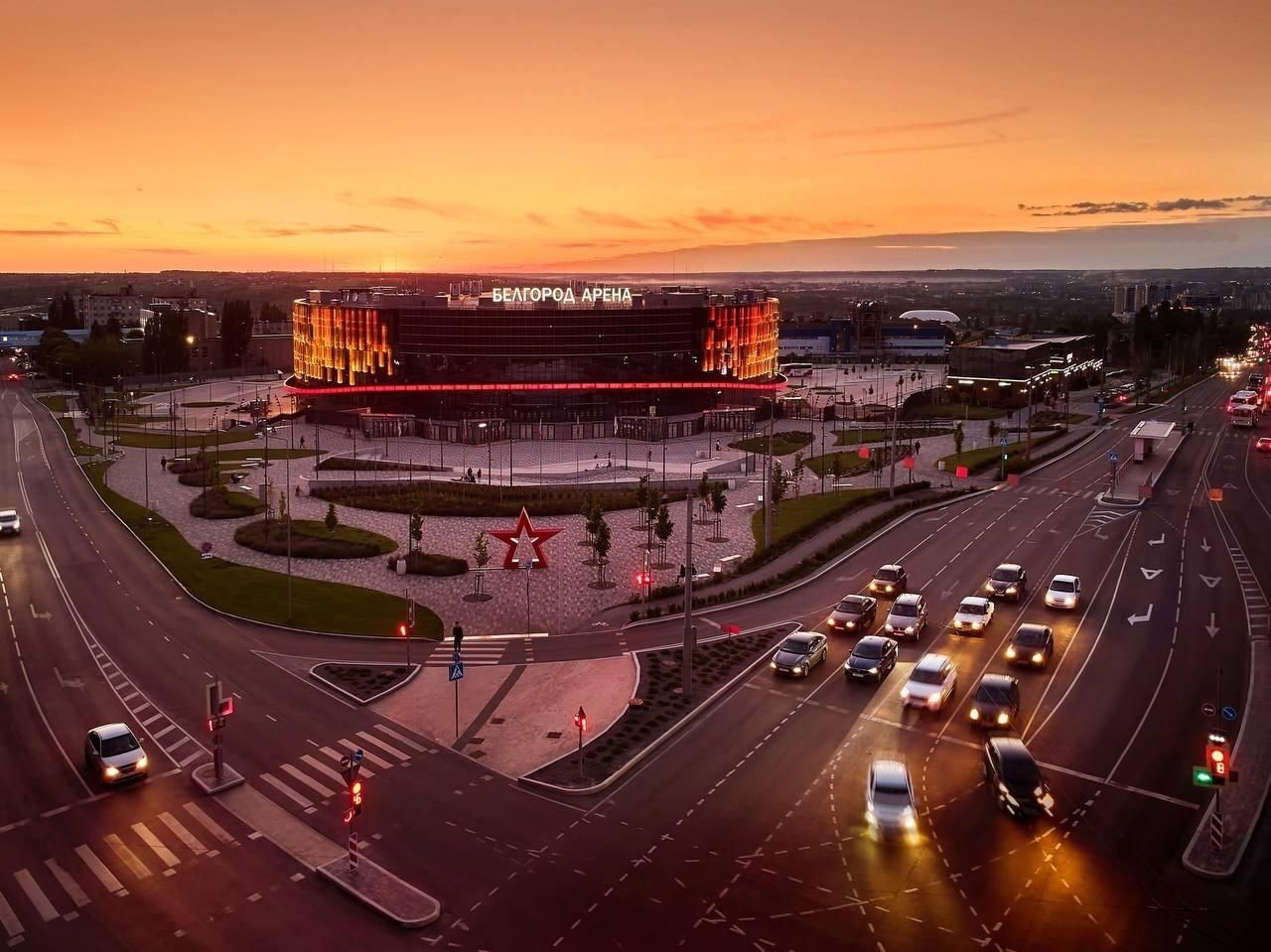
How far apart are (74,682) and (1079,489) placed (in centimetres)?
8140

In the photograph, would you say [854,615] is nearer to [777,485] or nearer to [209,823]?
[777,485]

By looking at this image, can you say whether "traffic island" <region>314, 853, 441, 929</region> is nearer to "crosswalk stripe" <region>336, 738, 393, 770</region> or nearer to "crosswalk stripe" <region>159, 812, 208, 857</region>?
"crosswalk stripe" <region>159, 812, 208, 857</region>

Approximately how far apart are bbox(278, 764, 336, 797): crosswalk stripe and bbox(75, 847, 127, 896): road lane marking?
6.89 metres

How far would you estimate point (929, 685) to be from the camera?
41.3 metres

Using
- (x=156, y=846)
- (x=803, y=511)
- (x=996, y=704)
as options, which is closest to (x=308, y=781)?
(x=156, y=846)

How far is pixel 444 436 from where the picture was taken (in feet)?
462

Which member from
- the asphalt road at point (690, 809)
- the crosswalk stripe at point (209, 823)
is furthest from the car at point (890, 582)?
the crosswalk stripe at point (209, 823)

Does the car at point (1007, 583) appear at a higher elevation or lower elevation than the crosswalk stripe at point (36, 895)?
higher

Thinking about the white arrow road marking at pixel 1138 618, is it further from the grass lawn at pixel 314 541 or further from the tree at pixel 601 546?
the grass lawn at pixel 314 541

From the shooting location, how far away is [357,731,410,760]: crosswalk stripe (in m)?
37.3

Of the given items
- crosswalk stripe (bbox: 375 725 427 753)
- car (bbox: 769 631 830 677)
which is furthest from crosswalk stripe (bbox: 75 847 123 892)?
car (bbox: 769 631 830 677)

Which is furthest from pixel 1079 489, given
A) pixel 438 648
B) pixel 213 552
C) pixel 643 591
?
pixel 213 552

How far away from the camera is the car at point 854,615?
169ft

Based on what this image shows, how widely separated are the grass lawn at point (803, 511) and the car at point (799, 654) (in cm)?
2485
